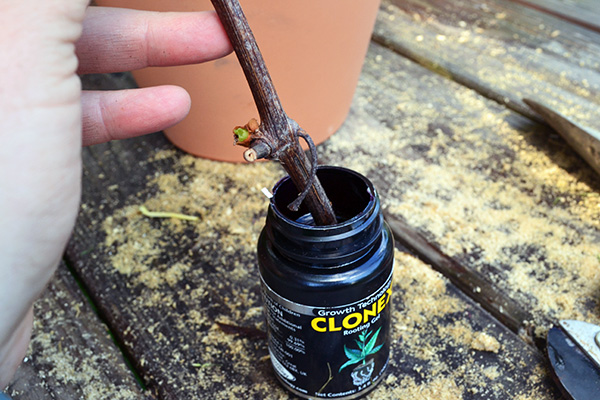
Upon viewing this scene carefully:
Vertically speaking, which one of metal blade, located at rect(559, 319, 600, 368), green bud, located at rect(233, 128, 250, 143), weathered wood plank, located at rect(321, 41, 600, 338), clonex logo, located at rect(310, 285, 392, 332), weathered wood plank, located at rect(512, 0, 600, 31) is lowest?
weathered wood plank, located at rect(321, 41, 600, 338)

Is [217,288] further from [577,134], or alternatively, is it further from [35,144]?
[577,134]

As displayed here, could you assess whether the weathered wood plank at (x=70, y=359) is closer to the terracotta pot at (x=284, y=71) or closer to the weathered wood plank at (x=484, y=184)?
the terracotta pot at (x=284, y=71)

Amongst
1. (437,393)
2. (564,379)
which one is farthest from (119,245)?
(564,379)

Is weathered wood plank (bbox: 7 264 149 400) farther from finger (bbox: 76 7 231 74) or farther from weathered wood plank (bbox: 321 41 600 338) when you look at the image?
weathered wood plank (bbox: 321 41 600 338)

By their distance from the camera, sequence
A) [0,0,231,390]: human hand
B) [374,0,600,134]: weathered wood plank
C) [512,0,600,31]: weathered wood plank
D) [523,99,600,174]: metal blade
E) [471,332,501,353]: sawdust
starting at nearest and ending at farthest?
[0,0,231,390]: human hand < [471,332,501,353]: sawdust < [523,99,600,174]: metal blade < [374,0,600,134]: weathered wood plank < [512,0,600,31]: weathered wood plank

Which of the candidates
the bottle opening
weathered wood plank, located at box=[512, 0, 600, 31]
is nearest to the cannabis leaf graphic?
the bottle opening

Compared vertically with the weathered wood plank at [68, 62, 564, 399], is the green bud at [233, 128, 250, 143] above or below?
above

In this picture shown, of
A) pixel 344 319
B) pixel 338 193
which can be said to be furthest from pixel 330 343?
pixel 338 193
